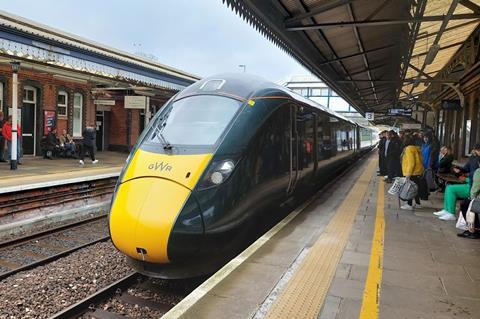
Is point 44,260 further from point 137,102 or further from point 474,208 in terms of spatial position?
point 137,102

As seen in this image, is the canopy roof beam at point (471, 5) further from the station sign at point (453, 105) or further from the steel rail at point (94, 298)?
the station sign at point (453, 105)

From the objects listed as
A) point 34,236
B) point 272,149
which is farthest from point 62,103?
point 272,149

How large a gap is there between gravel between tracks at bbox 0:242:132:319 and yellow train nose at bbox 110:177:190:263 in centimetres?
106

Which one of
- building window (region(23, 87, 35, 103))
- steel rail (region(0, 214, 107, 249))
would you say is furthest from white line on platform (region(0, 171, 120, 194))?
building window (region(23, 87, 35, 103))

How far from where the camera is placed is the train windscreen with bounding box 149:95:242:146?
17.5 ft

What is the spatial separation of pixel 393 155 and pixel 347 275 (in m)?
8.99

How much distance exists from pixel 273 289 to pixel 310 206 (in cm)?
443

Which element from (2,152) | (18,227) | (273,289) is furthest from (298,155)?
(2,152)

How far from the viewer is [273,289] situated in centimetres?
392

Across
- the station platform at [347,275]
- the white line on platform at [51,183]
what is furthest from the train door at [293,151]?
the white line on platform at [51,183]

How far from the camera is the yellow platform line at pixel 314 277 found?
3479 mm

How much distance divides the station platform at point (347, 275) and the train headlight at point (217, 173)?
840mm

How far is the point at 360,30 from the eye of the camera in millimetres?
9531

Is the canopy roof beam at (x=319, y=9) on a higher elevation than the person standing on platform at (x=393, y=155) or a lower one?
higher
